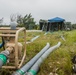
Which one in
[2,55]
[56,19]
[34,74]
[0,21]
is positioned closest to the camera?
[2,55]

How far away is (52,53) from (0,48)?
122 centimetres

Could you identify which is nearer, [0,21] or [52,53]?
[52,53]

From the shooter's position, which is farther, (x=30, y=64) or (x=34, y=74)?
(x=30, y=64)

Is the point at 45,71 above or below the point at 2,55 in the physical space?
below

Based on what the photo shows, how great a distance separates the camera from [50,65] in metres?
4.76

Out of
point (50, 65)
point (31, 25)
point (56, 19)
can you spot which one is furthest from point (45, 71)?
point (31, 25)

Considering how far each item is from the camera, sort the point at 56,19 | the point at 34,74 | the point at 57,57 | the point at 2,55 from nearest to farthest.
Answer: the point at 2,55, the point at 34,74, the point at 57,57, the point at 56,19

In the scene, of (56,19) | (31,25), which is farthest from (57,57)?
(31,25)

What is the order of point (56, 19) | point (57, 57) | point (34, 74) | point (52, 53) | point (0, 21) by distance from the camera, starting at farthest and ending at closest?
point (0, 21) → point (56, 19) → point (52, 53) → point (57, 57) → point (34, 74)

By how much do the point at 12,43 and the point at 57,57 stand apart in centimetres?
117

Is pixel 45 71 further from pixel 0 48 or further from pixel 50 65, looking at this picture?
pixel 0 48

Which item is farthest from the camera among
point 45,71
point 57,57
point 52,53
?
point 52,53

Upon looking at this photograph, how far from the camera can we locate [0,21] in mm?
28844

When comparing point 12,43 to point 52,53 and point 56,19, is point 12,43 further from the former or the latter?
point 56,19
